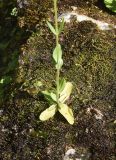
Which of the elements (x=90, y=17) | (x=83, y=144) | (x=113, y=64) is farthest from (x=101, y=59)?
(x=83, y=144)

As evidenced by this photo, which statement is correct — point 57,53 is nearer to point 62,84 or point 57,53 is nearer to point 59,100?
point 62,84

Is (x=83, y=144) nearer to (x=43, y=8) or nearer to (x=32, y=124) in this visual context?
(x=32, y=124)

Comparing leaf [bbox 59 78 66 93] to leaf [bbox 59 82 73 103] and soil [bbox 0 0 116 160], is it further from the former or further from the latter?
soil [bbox 0 0 116 160]

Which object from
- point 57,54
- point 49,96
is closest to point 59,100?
point 49,96

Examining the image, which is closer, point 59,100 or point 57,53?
point 57,53

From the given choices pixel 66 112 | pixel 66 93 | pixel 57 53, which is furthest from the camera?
pixel 66 93

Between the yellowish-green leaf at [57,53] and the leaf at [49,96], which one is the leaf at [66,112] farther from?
the yellowish-green leaf at [57,53]
